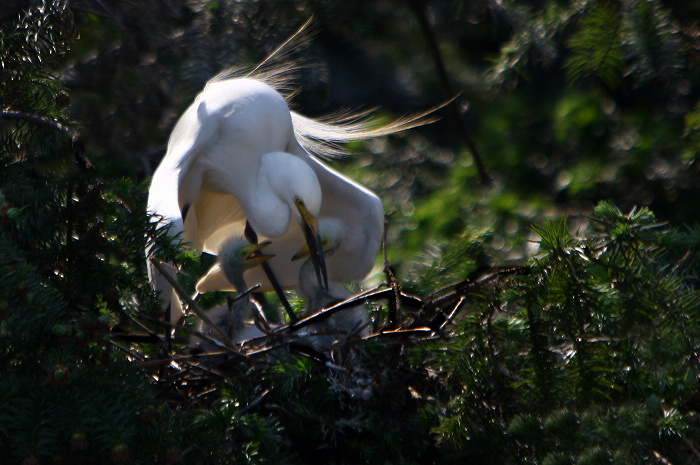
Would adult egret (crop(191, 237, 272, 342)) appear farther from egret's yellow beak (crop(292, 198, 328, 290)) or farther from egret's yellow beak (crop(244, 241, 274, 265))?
egret's yellow beak (crop(292, 198, 328, 290))

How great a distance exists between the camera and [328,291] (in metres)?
2.29

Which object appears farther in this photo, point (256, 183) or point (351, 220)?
point (351, 220)

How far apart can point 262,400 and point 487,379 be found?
52 cm

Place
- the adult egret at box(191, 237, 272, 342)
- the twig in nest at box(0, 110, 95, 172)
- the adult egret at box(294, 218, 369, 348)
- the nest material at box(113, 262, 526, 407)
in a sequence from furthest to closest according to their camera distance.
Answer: the adult egret at box(191, 237, 272, 342), the adult egret at box(294, 218, 369, 348), the nest material at box(113, 262, 526, 407), the twig in nest at box(0, 110, 95, 172)

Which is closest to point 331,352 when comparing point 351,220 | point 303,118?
point 351,220

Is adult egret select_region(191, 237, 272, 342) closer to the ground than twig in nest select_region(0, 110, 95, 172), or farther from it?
closer to the ground

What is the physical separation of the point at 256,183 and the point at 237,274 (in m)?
0.28

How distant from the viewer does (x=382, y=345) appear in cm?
173

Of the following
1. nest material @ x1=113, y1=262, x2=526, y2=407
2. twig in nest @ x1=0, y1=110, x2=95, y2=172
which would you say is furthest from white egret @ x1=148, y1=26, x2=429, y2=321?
twig in nest @ x1=0, y1=110, x2=95, y2=172

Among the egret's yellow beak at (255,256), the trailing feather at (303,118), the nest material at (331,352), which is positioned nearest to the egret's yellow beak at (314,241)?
the egret's yellow beak at (255,256)

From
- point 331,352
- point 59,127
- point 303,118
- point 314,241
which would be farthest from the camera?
point 303,118

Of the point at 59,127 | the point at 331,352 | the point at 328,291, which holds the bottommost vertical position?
the point at 328,291

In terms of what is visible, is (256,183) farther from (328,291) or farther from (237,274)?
(328,291)

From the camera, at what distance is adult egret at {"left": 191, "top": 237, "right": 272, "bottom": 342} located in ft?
7.36
